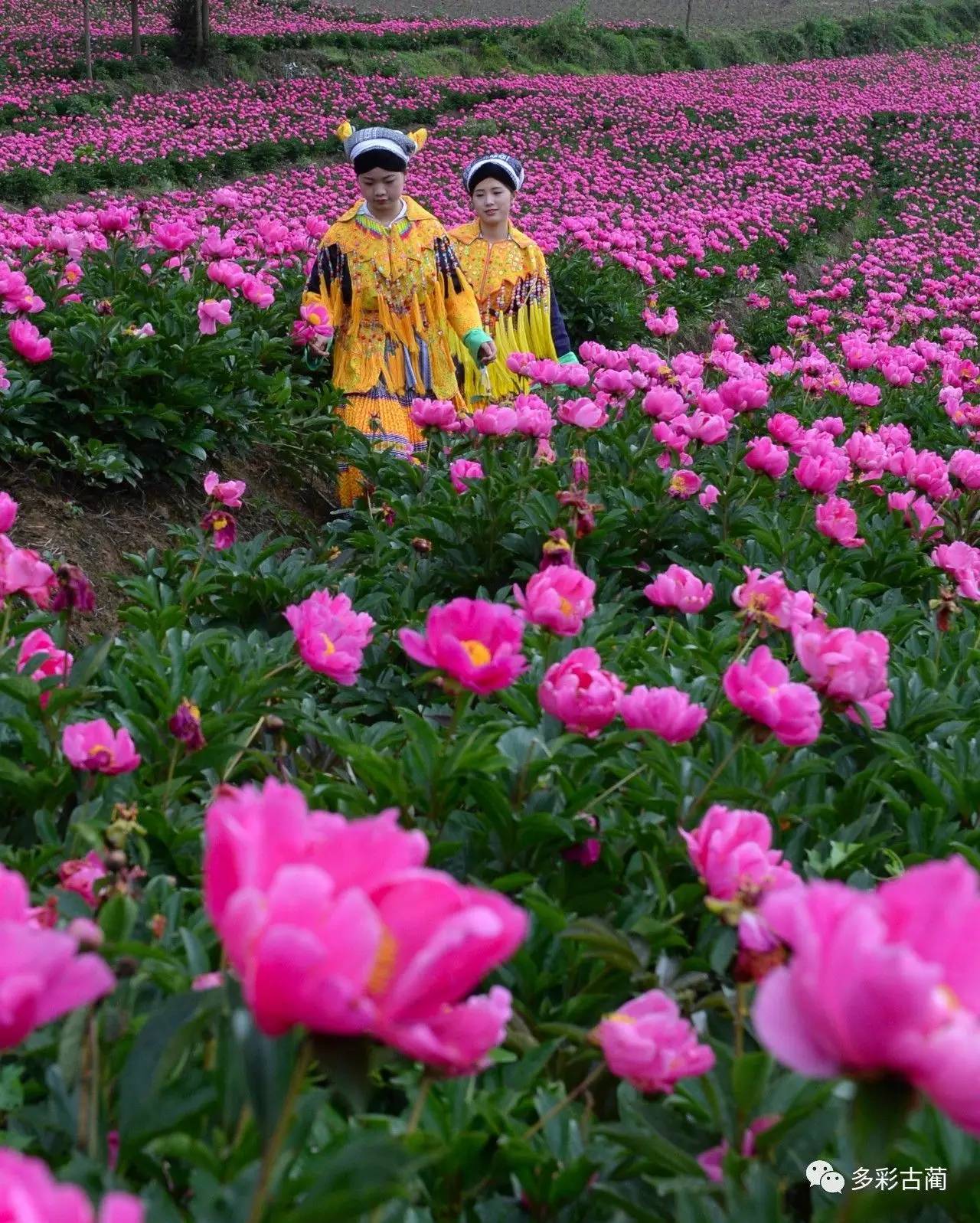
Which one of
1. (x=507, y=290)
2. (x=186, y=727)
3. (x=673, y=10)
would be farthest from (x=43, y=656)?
(x=673, y=10)

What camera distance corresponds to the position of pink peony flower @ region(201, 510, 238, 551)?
229 centimetres

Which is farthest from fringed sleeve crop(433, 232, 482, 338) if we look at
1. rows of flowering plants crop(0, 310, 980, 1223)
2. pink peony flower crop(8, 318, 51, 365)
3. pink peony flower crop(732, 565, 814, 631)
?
pink peony flower crop(732, 565, 814, 631)

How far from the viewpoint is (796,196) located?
49.0 feet

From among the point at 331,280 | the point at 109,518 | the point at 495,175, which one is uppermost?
the point at 495,175

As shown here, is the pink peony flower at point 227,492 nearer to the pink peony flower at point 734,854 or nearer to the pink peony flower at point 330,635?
the pink peony flower at point 330,635

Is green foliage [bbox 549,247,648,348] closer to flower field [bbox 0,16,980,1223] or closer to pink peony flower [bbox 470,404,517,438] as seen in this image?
flower field [bbox 0,16,980,1223]

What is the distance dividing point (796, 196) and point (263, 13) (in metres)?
19.8

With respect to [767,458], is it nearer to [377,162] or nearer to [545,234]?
[377,162]

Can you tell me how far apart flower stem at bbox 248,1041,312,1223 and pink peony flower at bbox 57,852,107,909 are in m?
0.62

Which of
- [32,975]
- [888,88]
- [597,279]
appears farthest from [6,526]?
[888,88]

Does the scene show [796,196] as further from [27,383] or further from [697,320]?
[27,383]

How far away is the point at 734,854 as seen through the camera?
1256 millimetres

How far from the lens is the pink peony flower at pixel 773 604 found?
1.75m

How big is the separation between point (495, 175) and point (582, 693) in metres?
5.09
